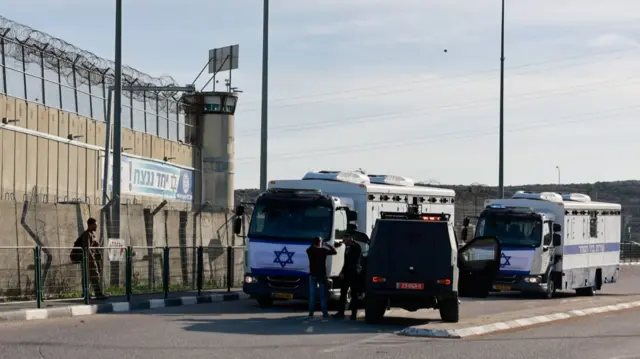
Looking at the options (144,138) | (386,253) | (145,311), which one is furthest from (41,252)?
(144,138)

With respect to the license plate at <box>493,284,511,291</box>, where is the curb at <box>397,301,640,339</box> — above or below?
above

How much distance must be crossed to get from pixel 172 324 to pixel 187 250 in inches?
381

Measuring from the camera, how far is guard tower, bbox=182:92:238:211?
5381 centimetres

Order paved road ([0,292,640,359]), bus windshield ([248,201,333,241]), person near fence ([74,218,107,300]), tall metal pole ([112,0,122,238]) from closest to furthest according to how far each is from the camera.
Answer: paved road ([0,292,640,359]), person near fence ([74,218,107,300]), bus windshield ([248,201,333,241]), tall metal pole ([112,0,122,238])

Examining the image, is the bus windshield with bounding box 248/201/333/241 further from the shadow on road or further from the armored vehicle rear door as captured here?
the armored vehicle rear door

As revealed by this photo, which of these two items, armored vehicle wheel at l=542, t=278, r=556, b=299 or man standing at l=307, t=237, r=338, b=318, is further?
armored vehicle wheel at l=542, t=278, r=556, b=299

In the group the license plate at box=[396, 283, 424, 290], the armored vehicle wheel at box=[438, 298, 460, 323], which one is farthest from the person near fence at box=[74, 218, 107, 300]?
the armored vehicle wheel at box=[438, 298, 460, 323]

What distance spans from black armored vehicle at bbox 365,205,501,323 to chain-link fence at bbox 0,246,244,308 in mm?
6100

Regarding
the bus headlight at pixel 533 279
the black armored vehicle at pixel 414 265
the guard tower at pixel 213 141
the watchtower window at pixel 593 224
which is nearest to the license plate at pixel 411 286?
the black armored vehicle at pixel 414 265

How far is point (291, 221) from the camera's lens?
25797mm

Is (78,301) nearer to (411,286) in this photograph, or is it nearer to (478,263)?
(411,286)

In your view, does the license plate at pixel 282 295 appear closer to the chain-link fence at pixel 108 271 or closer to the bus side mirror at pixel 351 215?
the bus side mirror at pixel 351 215

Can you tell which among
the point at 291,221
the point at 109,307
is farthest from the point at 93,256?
the point at 291,221

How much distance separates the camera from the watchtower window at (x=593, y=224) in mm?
37781
